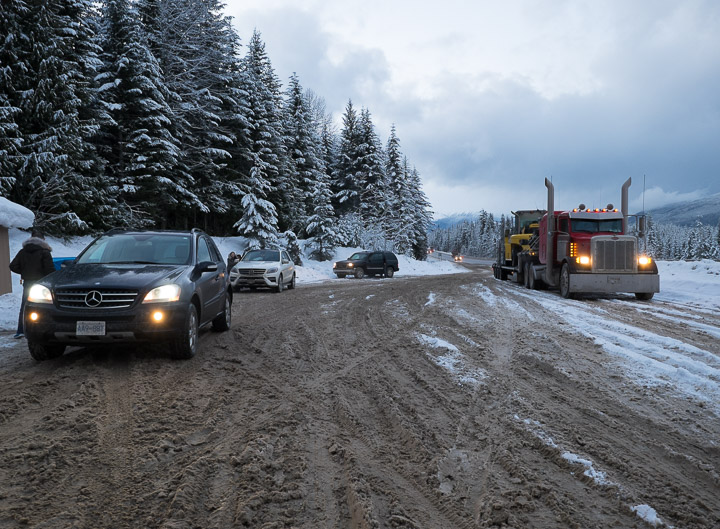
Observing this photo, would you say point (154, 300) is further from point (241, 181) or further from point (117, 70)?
point (241, 181)

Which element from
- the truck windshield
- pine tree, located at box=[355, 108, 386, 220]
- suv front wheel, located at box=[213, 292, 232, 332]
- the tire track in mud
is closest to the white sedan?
suv front wheel, located at box=[213, 292, 232, 332]

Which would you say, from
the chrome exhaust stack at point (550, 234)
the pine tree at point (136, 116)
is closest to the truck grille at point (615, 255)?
the chrome exhaust stack at point (550, 234)

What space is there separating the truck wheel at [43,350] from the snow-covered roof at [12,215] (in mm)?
9256

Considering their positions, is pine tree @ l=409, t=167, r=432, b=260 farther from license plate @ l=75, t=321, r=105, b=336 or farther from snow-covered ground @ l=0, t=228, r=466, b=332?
license plate @ l=75, t=321, r=105, b=336

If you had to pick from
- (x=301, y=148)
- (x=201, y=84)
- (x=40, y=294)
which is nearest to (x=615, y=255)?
(x=40, y=294)

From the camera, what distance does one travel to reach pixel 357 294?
15.8 meters

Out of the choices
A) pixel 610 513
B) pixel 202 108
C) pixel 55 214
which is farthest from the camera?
pixel 202 108

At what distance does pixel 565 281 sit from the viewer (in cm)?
1498

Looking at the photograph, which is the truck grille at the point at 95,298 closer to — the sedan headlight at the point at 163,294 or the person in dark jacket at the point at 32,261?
the sedan headlight at the point at 163,294

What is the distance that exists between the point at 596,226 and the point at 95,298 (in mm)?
14672

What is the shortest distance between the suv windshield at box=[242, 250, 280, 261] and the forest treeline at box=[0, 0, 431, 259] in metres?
6.65

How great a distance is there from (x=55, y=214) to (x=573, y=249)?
19.7m

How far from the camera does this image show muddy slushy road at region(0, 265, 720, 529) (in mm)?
2725

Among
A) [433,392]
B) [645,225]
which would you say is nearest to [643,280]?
[645,225]
